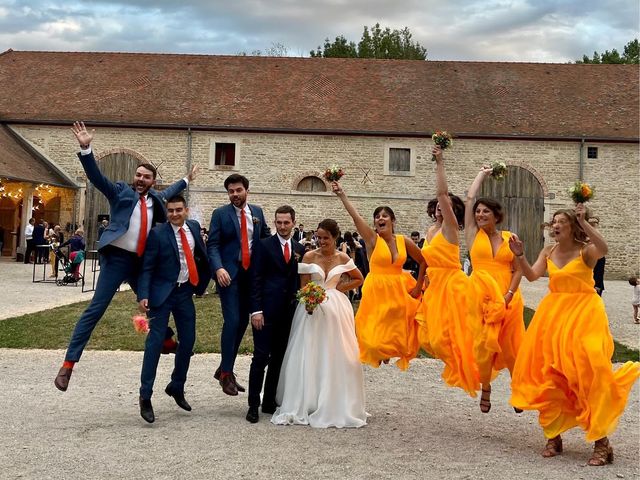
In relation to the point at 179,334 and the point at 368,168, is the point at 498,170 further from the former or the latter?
the point at 368,168

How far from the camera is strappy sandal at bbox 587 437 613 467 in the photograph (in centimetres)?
490

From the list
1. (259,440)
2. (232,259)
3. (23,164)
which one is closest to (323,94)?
(23,164)

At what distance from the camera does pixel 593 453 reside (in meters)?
5.12

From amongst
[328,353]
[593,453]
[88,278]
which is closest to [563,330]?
[593,453]

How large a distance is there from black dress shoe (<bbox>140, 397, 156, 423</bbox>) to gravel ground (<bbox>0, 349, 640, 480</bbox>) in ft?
0.26

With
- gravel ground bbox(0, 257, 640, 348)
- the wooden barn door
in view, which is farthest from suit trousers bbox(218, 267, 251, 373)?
the wooden barn door

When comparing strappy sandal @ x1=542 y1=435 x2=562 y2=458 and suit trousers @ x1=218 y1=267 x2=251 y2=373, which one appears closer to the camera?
strappy sandal @ x1=542 y1=435 x2=562 y2=458

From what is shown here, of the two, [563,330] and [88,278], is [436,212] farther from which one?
[88,278]

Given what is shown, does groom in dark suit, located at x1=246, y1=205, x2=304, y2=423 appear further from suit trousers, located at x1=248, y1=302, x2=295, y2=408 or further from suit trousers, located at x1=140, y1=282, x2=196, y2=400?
suit trousers, located at x1=140, y1=282, x2=196, y2=400

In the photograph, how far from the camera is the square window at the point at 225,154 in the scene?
93.9 feet

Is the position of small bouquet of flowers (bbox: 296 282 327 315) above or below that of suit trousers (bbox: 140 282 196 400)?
above

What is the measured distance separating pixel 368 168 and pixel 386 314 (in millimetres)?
22392

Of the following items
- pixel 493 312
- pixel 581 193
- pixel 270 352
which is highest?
pixel 581 193

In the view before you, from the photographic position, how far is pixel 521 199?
1104 inches
